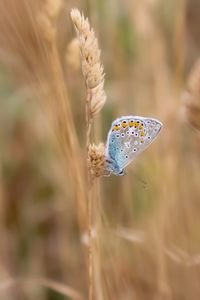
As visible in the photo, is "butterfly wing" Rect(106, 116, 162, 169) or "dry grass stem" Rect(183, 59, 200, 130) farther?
"dry grass stem" Rect(183, 59, 200, 130)

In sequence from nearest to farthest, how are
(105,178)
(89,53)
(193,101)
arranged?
(89,53), (193,101), (105,178)

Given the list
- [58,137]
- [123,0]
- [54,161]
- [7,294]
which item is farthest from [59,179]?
[58,137]

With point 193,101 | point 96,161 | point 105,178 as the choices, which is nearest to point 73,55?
point 193,101

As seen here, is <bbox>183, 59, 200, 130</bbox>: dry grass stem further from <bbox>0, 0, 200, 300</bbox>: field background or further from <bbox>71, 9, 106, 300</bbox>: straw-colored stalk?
<bbox>71, 9, 106, 300</bbox>: straw-colored stalk

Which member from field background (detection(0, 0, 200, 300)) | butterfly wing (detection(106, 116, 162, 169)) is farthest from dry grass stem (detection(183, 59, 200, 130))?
butterfly wing (detection(106, 116, 162, 169))

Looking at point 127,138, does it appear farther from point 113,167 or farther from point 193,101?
point 193,101

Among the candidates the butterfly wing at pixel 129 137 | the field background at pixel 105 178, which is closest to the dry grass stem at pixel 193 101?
the field background at pixel 105 178

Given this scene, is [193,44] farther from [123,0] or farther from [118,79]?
[118,79]
